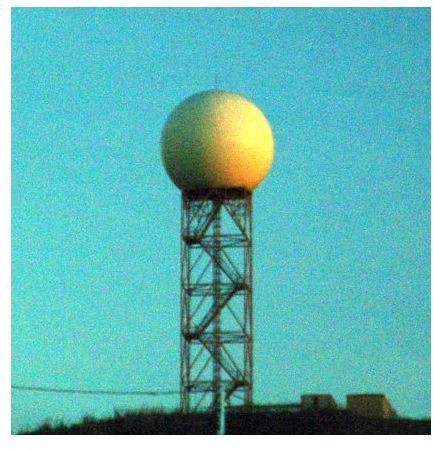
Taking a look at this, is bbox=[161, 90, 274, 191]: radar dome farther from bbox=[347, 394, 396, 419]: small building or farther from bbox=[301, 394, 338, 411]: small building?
bbox=[347, 394, 396, 419]: small building

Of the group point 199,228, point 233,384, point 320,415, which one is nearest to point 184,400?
point 233,384

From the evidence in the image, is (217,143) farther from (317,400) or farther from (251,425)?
(251,425)

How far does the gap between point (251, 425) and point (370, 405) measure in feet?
17.2

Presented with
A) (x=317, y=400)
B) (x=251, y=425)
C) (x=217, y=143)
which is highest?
(x=217, y=143)

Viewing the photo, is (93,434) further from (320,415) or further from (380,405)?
(380,405)

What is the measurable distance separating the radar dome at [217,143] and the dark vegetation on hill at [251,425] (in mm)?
8251

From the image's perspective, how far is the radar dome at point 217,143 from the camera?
3769 centimetres

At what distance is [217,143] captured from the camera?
37656 mm

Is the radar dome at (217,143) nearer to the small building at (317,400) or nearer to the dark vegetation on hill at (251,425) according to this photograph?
the small building at (317,400)

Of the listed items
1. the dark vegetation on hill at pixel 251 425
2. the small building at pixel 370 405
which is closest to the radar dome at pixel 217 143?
the small building at pixel 370 405

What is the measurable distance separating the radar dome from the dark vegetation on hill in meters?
8.25

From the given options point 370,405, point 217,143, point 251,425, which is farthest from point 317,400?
point 217,143

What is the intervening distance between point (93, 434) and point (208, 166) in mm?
11003

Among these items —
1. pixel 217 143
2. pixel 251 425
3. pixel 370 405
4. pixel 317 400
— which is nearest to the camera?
pixel 251 425
